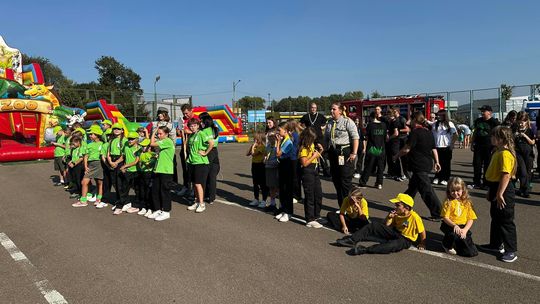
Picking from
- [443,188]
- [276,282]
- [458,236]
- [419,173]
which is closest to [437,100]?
[443,188]

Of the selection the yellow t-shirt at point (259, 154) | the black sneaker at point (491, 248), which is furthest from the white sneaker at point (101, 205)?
the black sneaker at point (491, 248)

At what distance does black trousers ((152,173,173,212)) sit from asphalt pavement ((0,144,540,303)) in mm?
285

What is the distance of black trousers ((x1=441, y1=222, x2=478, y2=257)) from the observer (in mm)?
4367

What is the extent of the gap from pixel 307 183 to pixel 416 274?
2154 millimetres

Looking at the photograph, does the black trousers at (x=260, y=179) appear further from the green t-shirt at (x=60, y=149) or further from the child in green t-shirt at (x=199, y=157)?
the green t-shirt at (x=60, y=149)

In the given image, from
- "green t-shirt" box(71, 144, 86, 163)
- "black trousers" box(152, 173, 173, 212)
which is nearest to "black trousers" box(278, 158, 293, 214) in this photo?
"black trousers" box(152, 173, 173, 212)

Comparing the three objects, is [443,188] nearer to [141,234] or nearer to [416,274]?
[416,274]

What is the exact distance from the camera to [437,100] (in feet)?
70.2

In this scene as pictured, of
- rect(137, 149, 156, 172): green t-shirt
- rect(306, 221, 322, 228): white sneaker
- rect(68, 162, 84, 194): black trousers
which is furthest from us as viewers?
rect(68, 162, 84, 194): black trousers

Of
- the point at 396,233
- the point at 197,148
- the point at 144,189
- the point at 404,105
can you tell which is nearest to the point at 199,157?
the point at 197,148

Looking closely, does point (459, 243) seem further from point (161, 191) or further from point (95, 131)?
point (95, 131)

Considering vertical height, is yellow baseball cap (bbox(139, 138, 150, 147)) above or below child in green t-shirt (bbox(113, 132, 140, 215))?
above

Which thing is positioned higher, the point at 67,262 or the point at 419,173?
the point at 419,173

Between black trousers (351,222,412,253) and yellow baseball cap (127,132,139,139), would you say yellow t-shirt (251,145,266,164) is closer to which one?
yellow baseball cap (127,132,139,139)
